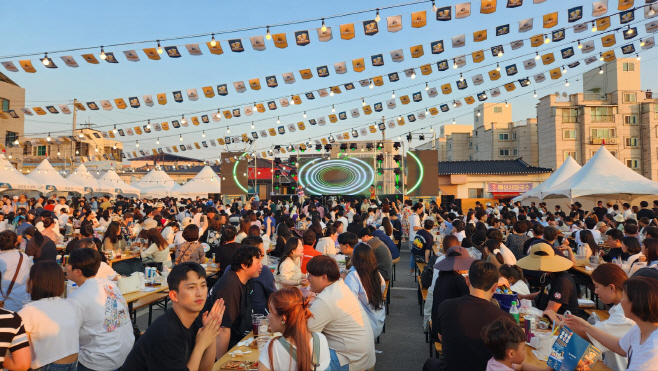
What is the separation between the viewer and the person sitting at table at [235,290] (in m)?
3.83

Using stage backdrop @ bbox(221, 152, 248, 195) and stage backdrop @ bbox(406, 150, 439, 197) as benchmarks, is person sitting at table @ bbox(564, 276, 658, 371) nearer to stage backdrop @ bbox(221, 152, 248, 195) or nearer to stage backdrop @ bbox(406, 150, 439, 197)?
stage backdrop @ bbox(406, 150, 439, 197)

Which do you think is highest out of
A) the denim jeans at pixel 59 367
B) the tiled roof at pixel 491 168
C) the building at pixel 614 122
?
the building at pixel 614 122

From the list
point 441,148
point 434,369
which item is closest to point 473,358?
point 434,369

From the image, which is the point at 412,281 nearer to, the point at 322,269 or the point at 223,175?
the point at 322,269

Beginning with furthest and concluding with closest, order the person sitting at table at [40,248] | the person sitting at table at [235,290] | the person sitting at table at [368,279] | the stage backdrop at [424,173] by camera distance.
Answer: the stage backdrop at [424,173], the person sitting at table at [40,248], the person sitting at table at [368,279], the person sitting at table at [235,290]

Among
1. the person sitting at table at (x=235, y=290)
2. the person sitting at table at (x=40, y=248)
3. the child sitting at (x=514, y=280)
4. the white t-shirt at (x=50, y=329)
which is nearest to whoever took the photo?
the white t-shirt at (x=50, y=329)

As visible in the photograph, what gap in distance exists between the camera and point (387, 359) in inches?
234

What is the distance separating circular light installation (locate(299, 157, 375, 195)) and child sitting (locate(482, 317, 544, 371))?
22.3 meters

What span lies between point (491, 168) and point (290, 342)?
32.7m

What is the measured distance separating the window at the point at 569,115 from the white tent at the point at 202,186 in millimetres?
26979

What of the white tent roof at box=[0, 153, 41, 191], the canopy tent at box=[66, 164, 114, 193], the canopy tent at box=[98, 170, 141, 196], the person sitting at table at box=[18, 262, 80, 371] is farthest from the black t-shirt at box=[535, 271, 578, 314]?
the canopy tent at box=[98, 170, 141, 196]

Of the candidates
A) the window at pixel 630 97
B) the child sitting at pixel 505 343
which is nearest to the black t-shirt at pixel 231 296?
the child sitting at pixel 505 343

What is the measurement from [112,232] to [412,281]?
6.84m

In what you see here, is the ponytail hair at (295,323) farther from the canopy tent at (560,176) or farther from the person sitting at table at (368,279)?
the canopy tent at (560,176)
